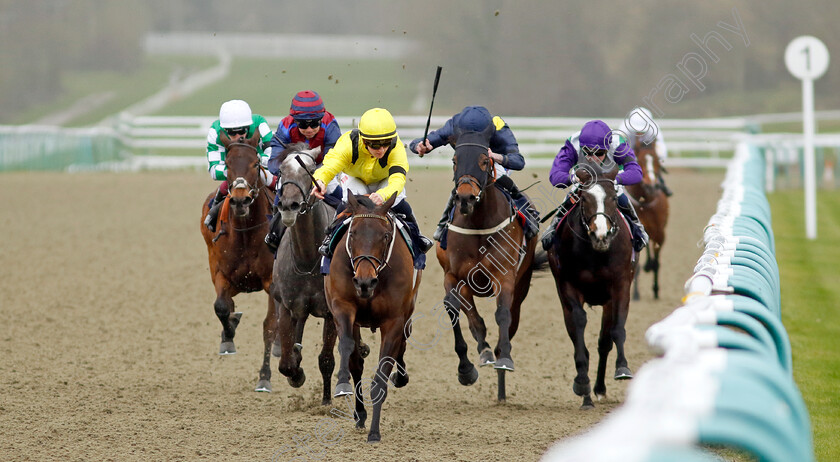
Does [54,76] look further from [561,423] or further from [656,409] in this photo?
[656,409]

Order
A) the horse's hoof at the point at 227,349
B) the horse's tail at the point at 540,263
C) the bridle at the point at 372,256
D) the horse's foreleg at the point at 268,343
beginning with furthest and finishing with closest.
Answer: the horse's hoof at the point at 227,349
the horse's tail at the point at 540,263
the horse's foreleg at the point at 268,343
the bridle at the point at 372,256

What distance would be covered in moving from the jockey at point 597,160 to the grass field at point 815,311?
4.67 ft

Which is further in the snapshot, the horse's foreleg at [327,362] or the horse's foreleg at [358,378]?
the horse's foreleg at [327,362]

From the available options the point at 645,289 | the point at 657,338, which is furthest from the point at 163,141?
the point at 657,338

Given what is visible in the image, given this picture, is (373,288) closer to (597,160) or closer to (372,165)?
(372,165)

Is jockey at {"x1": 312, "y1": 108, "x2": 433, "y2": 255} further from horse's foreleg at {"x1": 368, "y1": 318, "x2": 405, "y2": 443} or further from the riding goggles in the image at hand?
the riding goggles

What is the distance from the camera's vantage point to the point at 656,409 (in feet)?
6.86

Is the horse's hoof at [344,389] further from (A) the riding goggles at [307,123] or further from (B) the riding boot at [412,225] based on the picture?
(A) the riding goggles at [307,123]

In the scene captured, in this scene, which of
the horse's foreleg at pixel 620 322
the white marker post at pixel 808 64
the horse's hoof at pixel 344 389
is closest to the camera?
the horse's hoof at pixel 344 389

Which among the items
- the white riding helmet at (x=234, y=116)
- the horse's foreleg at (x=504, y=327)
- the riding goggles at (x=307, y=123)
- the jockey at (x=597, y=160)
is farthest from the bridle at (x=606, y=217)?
the white riding helmet at (x=234, y=116)

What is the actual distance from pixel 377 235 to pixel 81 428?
2.04 metres

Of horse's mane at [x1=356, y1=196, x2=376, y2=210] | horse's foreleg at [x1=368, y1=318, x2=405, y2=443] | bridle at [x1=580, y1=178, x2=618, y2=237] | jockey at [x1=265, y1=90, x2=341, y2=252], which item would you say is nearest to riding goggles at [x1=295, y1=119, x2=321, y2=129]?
jockey at [x1=265, y1=90, x2=341, y2=252]

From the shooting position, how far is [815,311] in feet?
29.3

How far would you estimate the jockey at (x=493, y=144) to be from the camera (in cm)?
632
